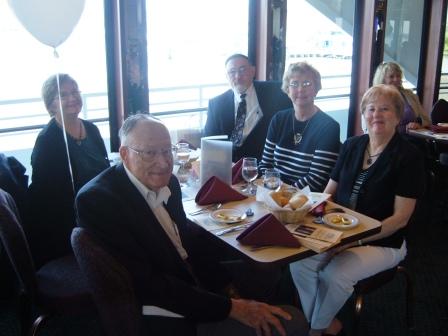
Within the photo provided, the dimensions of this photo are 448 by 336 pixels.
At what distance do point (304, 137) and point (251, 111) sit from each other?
2.51ft

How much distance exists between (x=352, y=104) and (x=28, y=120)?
3.72m

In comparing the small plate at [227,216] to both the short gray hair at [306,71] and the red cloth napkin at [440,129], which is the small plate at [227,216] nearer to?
the short gray hair at [306,71]

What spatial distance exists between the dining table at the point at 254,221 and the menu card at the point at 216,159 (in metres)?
0.20

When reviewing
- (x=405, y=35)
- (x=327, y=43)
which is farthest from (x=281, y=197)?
(x=405, y=35)

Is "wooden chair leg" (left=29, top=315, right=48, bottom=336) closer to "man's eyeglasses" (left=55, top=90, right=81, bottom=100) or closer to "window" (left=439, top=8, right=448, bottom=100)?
"man's eyeglasses" (left=55, top=90, right=81, bottom=100)

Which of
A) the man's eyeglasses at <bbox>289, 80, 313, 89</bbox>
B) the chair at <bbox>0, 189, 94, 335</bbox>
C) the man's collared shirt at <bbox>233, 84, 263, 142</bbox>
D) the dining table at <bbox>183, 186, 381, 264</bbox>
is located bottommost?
the chair at <bbox>0, 189, 94, 335</bbox>

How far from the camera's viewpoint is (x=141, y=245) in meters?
1.42

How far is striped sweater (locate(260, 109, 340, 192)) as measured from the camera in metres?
2.43

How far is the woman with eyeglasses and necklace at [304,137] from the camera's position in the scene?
7.98ft

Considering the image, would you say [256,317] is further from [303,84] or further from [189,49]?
[189,49]

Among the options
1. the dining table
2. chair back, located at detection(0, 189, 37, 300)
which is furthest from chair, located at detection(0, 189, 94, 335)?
the dining table

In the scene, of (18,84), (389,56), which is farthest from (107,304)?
(389,56)

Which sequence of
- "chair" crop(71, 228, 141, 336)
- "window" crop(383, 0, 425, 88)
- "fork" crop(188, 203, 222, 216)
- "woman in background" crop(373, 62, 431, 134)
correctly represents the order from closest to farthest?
"chair" crop(71, 228, 141, 336), "fork" crop(188, 203, 222, 216), "woman in background" crop(373, 62, 431, 134), "window" crop(383, 0, 425, 88)

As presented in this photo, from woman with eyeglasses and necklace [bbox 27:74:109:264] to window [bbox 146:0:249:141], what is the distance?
1012 millimetres
